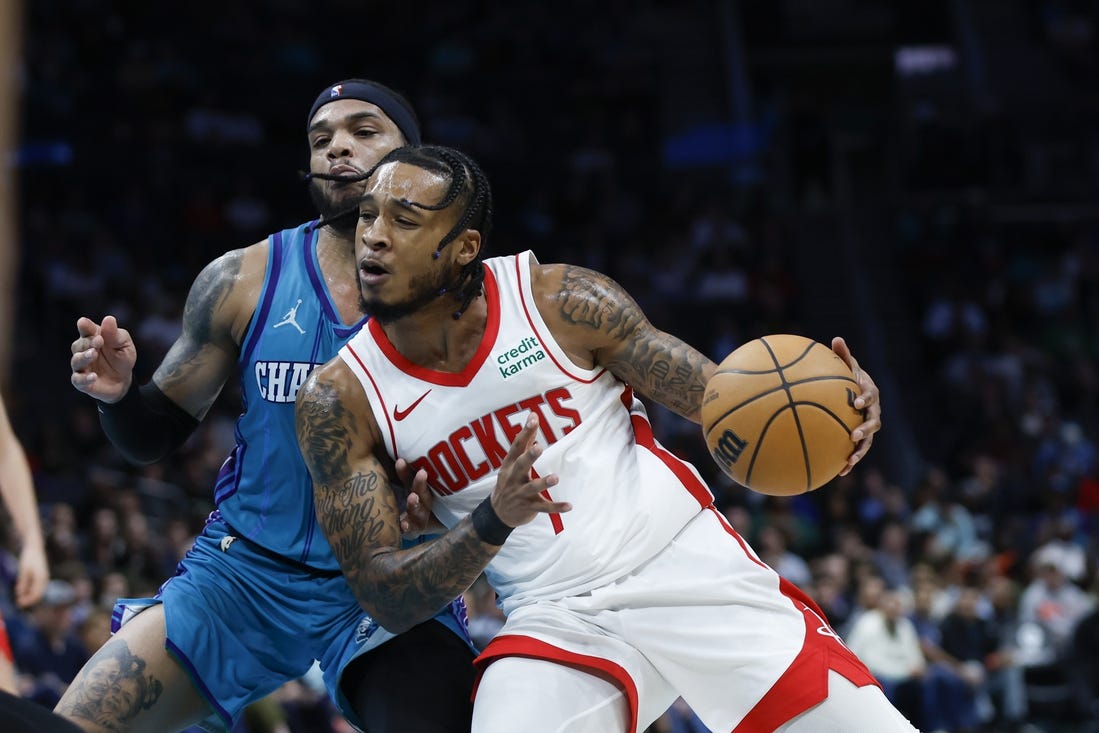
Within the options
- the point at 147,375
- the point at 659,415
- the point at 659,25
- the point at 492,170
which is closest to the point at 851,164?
the point at 659,25

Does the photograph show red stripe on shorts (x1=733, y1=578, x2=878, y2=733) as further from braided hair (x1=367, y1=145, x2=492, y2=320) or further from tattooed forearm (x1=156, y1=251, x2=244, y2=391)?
tattooed forearm (x1=156, y1=251, x2=244, y2=391)

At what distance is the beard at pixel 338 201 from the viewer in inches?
191

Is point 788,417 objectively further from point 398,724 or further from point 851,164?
point 851,164

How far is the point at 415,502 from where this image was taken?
424 centimetres

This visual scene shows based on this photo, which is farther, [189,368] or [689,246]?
[689,246]

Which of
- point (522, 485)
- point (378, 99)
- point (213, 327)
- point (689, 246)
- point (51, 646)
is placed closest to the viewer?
point (522, 485)

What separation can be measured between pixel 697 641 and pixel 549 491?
622mm

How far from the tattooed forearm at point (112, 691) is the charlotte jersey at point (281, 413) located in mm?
577

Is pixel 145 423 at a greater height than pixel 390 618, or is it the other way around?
pixel 145 423

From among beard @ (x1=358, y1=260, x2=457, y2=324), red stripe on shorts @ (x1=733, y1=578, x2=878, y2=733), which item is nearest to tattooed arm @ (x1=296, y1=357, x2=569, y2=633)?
beard @ (x1=358, y1=260, x2=457, y2=324)

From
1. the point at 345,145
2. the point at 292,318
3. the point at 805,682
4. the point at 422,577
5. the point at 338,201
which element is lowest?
the point at 805,682

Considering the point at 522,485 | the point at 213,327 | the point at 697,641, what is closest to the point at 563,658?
the point at 697,641

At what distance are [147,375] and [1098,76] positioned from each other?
654 inches

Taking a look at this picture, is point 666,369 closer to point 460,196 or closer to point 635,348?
point 635,348
